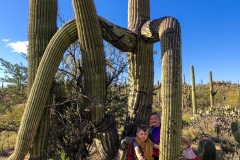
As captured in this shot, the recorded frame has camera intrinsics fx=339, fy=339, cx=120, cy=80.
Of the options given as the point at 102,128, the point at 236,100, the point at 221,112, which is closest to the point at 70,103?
the point at 102,128

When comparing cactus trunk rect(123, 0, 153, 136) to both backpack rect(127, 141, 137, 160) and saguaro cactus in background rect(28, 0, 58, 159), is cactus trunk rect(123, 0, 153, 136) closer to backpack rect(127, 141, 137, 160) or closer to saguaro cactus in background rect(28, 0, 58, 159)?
backpack rect(127, 141, 137, 160)

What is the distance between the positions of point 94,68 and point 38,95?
120 cm

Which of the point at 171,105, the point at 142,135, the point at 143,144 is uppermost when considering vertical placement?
the point at 171,105

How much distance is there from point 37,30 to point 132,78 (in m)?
2.27

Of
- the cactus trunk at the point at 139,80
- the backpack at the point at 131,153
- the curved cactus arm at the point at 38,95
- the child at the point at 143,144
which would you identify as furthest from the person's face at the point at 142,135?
the curved cactus arm at the point at 38,95

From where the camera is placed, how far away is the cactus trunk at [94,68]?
650 centimetres

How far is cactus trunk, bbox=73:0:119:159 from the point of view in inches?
256

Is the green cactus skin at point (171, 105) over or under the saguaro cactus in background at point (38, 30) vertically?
under

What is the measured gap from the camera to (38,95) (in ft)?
21.4

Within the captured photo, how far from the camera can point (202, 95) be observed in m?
36.2

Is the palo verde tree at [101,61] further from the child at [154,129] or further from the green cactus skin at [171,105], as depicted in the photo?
the child at [154,129]

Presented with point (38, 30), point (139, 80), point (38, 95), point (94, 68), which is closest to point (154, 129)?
point (139, 80)

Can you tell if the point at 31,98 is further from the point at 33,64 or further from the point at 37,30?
the point at 37,30

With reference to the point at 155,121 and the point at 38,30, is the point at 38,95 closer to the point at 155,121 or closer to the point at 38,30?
the point at 38,30
